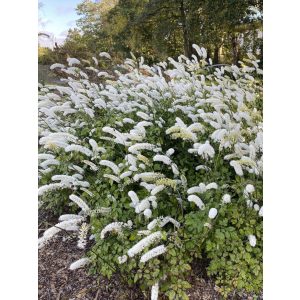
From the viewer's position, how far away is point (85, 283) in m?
1.93

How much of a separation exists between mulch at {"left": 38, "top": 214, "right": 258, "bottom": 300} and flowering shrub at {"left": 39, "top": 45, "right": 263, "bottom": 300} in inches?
2.4

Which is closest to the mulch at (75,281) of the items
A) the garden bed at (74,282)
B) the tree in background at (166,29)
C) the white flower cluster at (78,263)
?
the garden bed at (74,282)

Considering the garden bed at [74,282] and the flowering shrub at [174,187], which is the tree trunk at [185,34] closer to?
the flowering shrub at [174,187]

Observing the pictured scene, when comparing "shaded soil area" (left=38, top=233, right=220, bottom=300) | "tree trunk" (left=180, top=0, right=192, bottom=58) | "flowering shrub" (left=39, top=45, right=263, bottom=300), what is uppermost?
"tree trunk" (left=180, top=0, right=192, bottom=58)

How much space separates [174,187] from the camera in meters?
1.61

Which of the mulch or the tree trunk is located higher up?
the tree trunk

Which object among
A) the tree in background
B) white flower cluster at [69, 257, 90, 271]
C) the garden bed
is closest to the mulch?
the garden bed

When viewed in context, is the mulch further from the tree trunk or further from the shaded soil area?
the tree trunk

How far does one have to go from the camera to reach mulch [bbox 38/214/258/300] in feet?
5.99

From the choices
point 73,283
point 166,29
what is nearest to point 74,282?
point 73,283

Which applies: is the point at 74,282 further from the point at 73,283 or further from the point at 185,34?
the point at 185,34

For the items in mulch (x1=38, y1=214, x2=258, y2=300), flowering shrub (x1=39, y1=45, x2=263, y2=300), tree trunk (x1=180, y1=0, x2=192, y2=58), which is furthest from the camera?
tree trunk (x1=180, y1=0, x2=192, y2=58)
